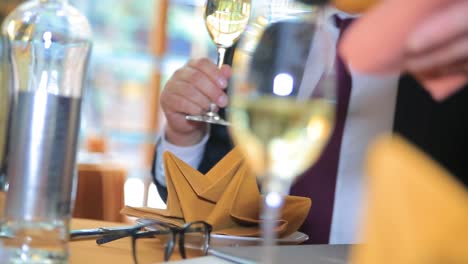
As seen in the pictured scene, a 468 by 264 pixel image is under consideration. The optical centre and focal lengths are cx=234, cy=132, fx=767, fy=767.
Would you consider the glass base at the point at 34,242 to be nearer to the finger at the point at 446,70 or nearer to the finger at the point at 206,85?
the finger at the point at 446,70

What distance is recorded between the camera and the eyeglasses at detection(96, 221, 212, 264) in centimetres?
82

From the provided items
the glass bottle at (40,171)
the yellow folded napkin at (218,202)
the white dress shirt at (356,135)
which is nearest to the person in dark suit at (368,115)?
the white dress shirt at (356,135)

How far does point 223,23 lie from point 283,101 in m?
0.76

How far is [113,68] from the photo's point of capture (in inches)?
219

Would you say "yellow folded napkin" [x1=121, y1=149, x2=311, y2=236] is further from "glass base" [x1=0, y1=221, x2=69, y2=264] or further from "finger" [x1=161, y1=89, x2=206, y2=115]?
"finger" [x1=161, y1=89, x2=206, y2=115]

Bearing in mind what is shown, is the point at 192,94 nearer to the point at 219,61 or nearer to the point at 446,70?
the point at 219,61

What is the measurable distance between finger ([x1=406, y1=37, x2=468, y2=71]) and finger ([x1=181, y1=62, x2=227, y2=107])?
834mm

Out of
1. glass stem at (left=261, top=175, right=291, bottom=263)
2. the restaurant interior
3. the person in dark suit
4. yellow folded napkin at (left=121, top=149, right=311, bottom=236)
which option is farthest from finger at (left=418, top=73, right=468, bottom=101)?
the person in dark suit

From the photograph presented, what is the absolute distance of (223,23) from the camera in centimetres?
130

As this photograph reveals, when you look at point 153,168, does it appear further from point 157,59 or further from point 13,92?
point 157,59

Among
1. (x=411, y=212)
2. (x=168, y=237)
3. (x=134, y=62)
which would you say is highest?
(x=134, y=62)

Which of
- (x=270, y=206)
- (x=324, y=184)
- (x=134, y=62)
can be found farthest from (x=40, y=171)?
(x=134, y=62)

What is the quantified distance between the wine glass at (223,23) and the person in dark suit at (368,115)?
1.2 inches

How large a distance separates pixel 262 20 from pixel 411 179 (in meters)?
0.25
